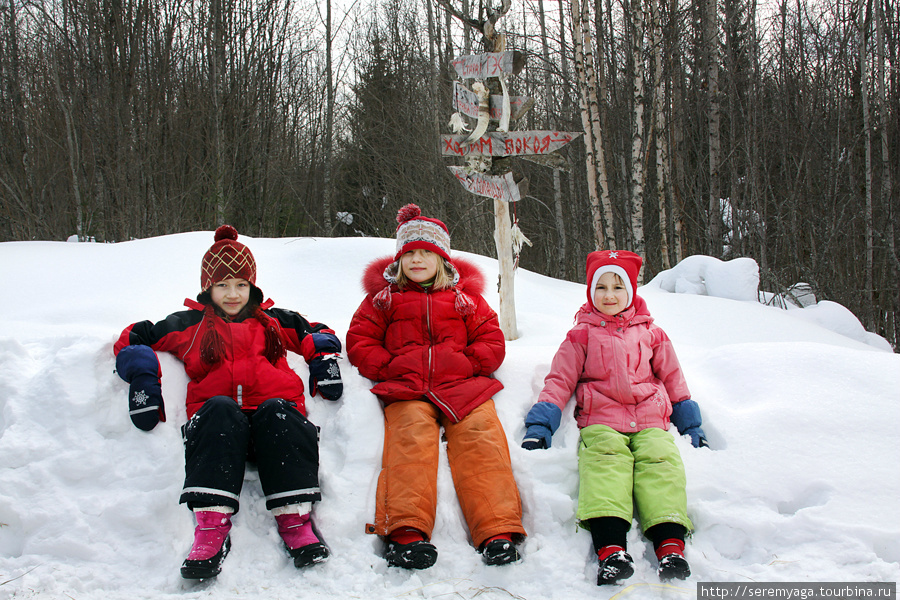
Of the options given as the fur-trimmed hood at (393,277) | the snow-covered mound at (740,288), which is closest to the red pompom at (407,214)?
the fur-trimmed hood at (393,277)

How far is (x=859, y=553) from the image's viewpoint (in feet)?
7.13

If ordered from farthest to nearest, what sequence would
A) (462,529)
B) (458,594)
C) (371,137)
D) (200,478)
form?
(371,137) → (462,529) → (200,478) → (458,594)

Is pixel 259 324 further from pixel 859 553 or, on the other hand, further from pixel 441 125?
pixel 441 125

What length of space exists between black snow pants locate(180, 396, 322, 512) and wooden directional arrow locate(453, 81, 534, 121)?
2756 millimetres

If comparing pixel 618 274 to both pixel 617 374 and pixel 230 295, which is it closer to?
pixel 617 374

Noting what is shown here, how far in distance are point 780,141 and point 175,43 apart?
12377 millimetres

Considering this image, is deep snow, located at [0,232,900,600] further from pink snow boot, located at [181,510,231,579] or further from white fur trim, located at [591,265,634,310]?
white fur trim, located at [591,265,634,310]

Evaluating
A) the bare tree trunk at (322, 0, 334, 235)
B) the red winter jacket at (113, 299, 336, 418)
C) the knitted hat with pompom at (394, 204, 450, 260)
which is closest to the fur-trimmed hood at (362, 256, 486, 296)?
the knitted hat with pompom at (394, 204, 450, 260)

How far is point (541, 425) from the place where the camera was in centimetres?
276

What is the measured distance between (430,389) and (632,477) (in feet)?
3.47

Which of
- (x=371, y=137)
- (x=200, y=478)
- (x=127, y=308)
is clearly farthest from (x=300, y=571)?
(x=371, y=137)

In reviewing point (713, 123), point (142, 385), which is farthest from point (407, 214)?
point (713, 123)

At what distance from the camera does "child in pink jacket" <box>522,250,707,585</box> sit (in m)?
2.26

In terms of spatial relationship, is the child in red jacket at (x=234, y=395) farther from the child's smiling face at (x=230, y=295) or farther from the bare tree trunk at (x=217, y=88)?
the bare tree trunk at (x=217, y=88)
